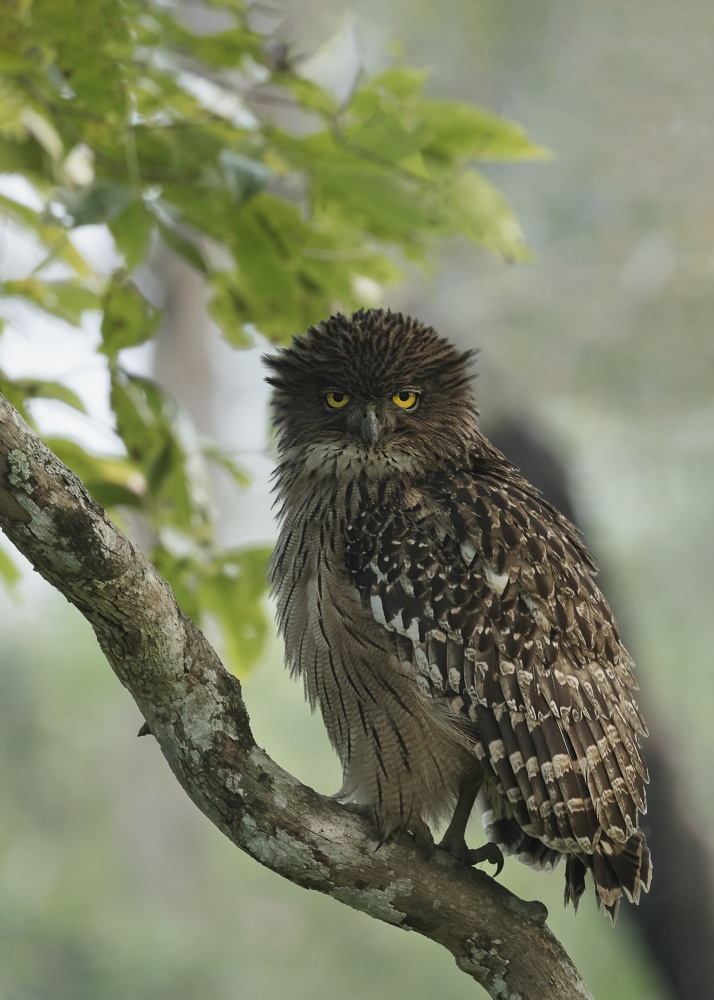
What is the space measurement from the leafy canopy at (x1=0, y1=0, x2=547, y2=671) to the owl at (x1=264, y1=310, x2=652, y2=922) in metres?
0.20

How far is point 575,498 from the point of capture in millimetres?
3781

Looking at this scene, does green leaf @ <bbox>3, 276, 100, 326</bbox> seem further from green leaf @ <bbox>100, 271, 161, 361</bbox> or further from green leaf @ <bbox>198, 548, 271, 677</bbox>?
green leaf @ <bbox>198, 548, 271, 677</bbox>

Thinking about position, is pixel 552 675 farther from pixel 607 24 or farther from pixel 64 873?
pixel 64 873

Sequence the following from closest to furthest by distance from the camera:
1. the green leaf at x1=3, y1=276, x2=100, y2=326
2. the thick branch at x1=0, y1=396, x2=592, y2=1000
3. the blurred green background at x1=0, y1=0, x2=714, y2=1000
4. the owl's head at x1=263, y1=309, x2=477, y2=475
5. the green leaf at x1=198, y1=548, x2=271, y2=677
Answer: the thick branch at x1=0, y1=396, x2=592, y2=1000 < the owl's head at x1=263, y1=309, x2=477, y2=475 < the green leaf at x1=198, y1=548, x2=271, y2=677 < the green leaf at x1=3, y1=276, x2=100, y2=326 < the blurred green background at x1=0, y1=0, x2=714, y2=1000

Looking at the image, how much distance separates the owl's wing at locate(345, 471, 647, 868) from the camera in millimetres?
1598

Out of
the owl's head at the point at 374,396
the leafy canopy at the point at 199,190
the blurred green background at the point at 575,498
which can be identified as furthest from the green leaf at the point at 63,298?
the blurred green background at the point at 575,498

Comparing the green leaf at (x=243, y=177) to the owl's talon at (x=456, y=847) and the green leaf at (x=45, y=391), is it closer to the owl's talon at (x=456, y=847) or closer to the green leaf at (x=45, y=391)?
the green leaf at (x=45, y=391)

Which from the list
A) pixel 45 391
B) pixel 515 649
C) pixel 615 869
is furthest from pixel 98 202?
pixel 615 869

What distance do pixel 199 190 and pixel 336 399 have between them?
0.53m

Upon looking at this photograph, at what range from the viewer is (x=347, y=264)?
2.01 metres

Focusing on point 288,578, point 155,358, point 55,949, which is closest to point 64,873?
point 55,949

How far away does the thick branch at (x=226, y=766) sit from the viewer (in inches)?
46.8

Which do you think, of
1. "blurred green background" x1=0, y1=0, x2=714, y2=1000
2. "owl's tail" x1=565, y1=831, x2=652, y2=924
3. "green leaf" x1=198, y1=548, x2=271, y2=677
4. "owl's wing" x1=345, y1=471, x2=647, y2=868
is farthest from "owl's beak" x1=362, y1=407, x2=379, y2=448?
"blurred green background" x1=0, y1=0, x2=714, y2=1000

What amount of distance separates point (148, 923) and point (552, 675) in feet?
21.1
